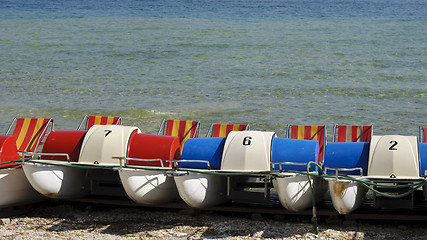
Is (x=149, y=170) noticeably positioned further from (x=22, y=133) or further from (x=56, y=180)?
(x=22, y=133)

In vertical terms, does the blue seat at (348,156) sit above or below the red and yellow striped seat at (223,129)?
below

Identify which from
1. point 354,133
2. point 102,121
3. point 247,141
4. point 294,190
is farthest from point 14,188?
point 354,133

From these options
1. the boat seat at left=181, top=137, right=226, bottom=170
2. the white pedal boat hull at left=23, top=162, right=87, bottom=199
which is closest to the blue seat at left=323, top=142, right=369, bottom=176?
the boat seat at left=181, top=137, right=226, bottom=170

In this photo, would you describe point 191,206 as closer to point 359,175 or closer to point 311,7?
point 359,175

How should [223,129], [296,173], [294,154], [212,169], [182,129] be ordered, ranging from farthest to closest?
Answer: [182,129], [223,129], [212,169], [294,154], [296,173]

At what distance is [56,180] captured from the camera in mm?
11172

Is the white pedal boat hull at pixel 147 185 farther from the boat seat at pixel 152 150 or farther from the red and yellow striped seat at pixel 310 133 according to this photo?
the red and yellow striped seat at pixel 310 133

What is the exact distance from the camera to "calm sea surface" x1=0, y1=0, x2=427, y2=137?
2175 cm

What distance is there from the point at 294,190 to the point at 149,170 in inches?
90.7

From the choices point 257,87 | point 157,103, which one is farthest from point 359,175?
point 257,87

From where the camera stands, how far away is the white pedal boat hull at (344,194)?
33.1ft

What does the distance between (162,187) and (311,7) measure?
51865 mm

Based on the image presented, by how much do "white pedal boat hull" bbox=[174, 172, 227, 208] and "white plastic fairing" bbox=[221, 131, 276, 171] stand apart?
1.14ft

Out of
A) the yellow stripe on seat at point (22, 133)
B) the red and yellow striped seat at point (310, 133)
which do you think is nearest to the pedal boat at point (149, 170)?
the red and yellow striped seat at point (310, 133)
